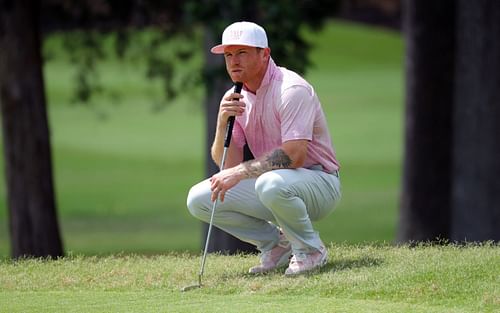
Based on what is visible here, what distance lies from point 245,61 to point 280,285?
4.31 ft

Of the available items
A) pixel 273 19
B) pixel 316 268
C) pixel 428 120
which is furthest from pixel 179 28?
pixel 316 268

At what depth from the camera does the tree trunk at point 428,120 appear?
1706 centimetres

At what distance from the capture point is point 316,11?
47.9ft

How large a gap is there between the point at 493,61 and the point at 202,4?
3375mm

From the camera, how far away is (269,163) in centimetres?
734

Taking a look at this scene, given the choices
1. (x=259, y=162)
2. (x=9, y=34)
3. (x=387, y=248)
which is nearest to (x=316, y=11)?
(x=9, y=34)

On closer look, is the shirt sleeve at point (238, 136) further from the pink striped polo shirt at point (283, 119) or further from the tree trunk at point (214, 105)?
the tree trunk at point (214, 105)

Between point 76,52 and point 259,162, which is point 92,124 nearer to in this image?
point 76,52

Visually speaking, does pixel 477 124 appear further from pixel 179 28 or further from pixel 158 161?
pixel 158 161

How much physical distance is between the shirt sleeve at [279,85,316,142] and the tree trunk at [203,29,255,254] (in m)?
6.57

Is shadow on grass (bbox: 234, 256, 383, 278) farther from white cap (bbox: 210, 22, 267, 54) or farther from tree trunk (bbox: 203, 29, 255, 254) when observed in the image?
tree trunk (bbox: 203, 29, 255, 254)

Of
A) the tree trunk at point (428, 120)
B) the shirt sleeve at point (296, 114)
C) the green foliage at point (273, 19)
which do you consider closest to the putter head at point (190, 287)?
the shirt sleeve at point (296, 114)

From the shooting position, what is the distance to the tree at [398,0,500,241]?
578 inches

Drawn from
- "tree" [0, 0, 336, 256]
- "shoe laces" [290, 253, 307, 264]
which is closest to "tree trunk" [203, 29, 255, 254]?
"tree" [0, 0, 336, 256]
